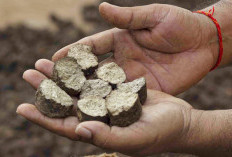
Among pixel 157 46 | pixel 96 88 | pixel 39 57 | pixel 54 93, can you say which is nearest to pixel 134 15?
pixel 157 46

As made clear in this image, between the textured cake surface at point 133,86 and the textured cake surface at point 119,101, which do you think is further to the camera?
the textured cake surface at point 133,86

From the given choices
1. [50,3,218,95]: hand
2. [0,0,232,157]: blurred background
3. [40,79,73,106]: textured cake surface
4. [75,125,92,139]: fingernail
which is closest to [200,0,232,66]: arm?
[50,3,218,95]: hand

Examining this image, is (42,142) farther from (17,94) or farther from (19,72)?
(19,72)

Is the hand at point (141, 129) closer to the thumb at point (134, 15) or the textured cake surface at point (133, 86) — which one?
the textured cake surface at point (133, 86)

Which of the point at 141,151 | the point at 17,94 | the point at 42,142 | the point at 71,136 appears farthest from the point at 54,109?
the point at 17,94

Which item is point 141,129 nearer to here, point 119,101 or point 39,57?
point 119,101

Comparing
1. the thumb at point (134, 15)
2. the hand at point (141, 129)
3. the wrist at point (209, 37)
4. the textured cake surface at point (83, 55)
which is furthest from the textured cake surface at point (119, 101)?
the wrist at point (209, 37)
